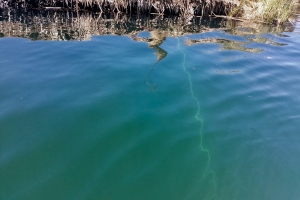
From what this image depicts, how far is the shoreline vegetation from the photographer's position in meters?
9.58

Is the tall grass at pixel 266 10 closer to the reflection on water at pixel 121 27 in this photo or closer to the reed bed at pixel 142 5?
the reed bed at pixel 142 5

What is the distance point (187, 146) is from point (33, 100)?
228 cm

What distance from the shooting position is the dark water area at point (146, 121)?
2.58 m

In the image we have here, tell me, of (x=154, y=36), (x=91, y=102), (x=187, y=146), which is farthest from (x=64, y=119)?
(x=154, y=36)

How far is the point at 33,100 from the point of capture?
3.68 meters

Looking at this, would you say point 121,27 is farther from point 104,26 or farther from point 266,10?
point 266,10

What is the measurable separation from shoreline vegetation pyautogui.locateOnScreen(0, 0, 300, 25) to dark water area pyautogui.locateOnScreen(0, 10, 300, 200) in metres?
3.95

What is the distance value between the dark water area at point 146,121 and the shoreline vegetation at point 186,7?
3952mm

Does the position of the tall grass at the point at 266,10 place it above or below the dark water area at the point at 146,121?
above

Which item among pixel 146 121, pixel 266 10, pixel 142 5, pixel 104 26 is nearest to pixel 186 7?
pixel 142 5

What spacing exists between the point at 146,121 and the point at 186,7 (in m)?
7.95

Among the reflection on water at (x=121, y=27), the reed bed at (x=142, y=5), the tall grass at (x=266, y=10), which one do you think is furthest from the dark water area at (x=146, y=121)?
the tall grass at (x=266, y=10)

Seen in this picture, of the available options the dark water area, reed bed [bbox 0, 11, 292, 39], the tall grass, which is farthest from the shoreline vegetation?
the dark water area

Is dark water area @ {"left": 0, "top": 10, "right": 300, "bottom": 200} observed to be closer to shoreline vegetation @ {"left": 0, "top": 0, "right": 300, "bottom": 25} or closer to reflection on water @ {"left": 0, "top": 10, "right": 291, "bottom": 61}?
reflection on water @ {"left": 0, "top": 10, "right": 291, "bottom": 61}
